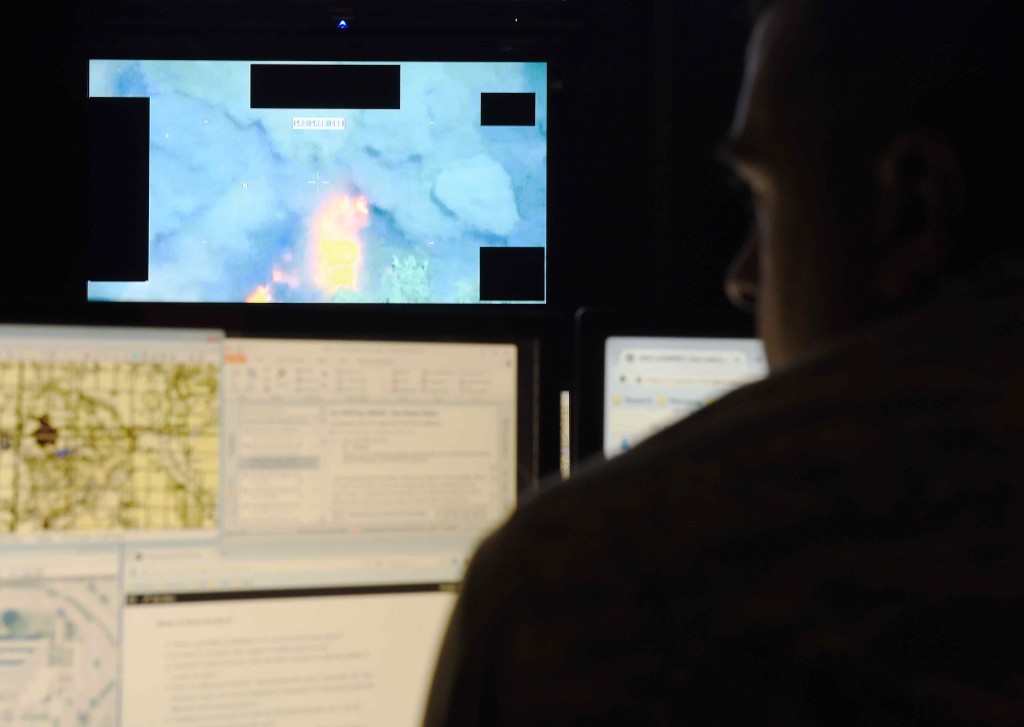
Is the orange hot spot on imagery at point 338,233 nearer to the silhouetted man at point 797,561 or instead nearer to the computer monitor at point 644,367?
the computer monitor at point 644,367

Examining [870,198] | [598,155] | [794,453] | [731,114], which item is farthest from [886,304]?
[598,155]

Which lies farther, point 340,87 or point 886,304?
point 340,87

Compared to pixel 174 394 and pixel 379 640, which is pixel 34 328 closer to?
pixel 174 394

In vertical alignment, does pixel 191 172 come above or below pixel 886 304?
above

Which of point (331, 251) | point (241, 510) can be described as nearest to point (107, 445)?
point (241, 510)

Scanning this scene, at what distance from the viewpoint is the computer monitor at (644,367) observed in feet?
2.40

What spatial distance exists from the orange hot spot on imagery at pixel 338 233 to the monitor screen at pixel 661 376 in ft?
4.26

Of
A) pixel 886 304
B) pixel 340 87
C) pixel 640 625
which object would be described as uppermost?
pixel 340 87

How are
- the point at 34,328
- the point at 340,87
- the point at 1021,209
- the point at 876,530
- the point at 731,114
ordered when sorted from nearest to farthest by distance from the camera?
the point at 876,530 < the point at 1021,209 < the point at 34,328 < the point at 731,114 < the point at 340,87

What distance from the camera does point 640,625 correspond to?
1.06ft

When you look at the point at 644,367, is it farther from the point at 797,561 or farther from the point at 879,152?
the point at 797,561

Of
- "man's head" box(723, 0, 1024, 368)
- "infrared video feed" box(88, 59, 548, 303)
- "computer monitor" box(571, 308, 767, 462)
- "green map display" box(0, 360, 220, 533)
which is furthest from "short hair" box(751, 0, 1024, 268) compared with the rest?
"infrared video feed" box(88, 59, 548, 303)

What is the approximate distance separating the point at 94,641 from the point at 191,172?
4.76 ft

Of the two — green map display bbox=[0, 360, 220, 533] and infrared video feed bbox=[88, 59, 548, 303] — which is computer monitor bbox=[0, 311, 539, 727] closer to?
green map display bbox=[0, 360, 220, 533]
